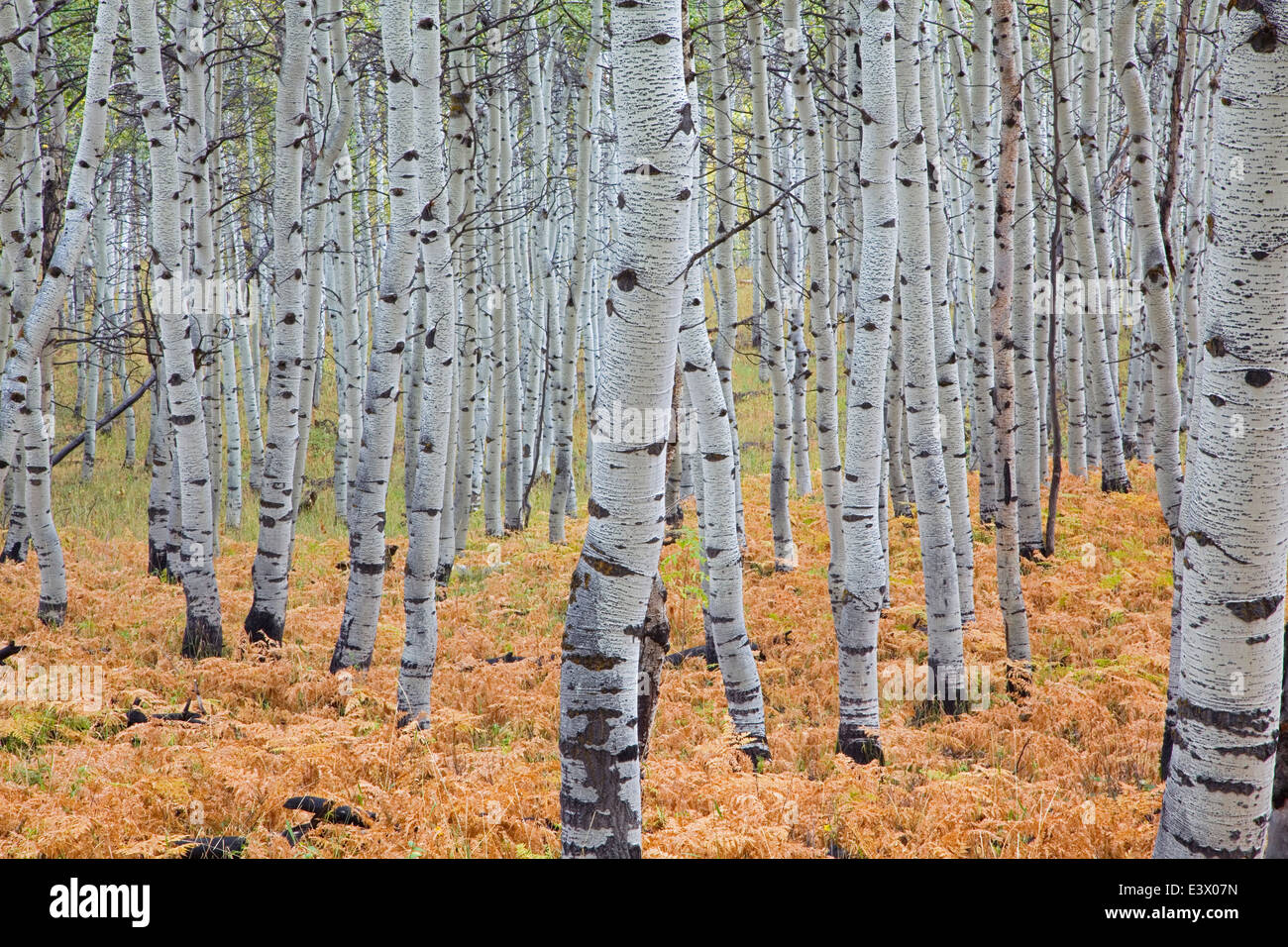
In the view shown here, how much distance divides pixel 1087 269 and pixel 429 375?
7412 millimetres

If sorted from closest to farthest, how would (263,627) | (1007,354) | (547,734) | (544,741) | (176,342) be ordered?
1. (544,741)
2. (547,734)
3. (1007,354)
4. (176,342)
5. (263,627)

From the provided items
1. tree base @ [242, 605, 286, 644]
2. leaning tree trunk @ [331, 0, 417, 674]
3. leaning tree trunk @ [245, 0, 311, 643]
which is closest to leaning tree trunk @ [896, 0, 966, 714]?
leaning tree trunk @ [331, 0, 417, 674]

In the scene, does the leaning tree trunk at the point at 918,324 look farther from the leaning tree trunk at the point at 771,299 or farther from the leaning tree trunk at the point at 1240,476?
the leaning tree trunk at the point at 1240,476

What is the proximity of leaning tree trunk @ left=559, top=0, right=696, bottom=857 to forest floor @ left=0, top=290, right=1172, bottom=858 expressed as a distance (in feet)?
3.87

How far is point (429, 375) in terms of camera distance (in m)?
5.95

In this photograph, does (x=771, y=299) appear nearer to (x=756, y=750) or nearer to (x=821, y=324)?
(x=821, y=324)

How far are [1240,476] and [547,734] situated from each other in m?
4.69

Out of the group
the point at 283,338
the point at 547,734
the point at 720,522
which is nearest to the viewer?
the point at 720,522

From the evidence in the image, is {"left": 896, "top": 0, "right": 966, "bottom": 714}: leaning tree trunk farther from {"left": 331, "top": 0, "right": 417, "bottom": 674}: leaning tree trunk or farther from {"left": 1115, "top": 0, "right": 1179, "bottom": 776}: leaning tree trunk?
{"left": 331, "top": 0, "right": 417, "bottom": 674}: leaning tree trunk

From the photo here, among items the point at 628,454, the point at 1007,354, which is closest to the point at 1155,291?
the point at 1007,354

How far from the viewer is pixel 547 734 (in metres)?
6.10

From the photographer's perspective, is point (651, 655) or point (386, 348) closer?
point (651, 655)

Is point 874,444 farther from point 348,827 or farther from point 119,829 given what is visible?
point 119,829
